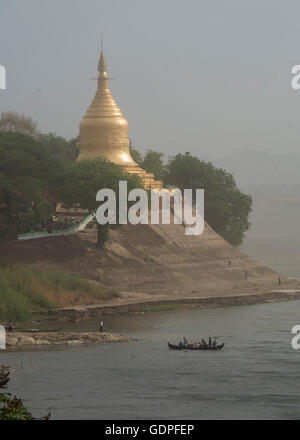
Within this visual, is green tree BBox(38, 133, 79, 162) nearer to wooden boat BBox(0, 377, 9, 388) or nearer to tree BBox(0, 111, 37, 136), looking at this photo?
tree BBox(0, 111, 37, 136)

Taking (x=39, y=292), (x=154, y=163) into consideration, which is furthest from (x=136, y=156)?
(x=39, y=292)

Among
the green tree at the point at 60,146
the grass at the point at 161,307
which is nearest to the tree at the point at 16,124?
the green tree at the point at 60,146

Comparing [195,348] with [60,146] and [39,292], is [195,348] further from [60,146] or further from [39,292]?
[60,146]

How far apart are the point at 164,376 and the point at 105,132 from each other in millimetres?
42240

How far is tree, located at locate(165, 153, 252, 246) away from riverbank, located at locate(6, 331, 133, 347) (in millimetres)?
39959

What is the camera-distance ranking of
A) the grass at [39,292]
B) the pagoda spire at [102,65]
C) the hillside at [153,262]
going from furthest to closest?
the pagoda spire at [102,65] < the hillside at [153,262] < the grass at [39,292]

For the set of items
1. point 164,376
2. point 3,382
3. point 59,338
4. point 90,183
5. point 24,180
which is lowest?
point 3,382

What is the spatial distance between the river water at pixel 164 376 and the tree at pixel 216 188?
1345 inches

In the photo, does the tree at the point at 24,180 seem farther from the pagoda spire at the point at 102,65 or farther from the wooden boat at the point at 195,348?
the wooden boat at the point at 195,348

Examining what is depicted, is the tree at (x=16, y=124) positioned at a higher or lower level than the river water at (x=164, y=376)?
higher

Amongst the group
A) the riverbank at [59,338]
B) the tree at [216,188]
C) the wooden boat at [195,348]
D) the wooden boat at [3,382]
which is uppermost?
the tree at [216,188]

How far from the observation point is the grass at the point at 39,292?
68.0 meters

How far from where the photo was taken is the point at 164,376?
53.9 metres
